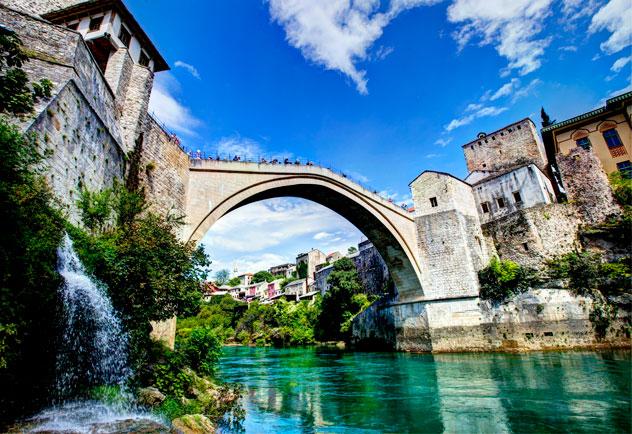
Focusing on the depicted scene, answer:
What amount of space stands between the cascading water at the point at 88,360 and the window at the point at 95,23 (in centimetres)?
983

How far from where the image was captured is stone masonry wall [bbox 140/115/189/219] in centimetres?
936

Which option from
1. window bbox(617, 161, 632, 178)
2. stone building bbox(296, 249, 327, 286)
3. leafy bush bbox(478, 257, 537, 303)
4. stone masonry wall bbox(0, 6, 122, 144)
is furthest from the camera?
stone building bbox(296, 249, 327, 286)

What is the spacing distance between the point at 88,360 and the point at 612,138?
23625mm

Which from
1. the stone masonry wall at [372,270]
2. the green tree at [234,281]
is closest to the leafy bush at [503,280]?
the stone masonry wall at [372,270]

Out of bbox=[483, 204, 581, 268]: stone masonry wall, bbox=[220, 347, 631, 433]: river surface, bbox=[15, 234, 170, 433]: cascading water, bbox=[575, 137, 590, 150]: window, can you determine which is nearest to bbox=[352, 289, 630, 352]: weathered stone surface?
bbox=[220, 347, 631, 433]: river surface

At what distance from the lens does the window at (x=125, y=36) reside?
11.5 meters

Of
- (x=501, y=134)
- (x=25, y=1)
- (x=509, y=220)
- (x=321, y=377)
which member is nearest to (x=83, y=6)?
(x=25, y=1)

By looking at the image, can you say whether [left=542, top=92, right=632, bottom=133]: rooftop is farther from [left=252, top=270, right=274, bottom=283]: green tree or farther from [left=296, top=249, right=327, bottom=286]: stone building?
[left=252, top=270, right=274, bottom=283]: green tree

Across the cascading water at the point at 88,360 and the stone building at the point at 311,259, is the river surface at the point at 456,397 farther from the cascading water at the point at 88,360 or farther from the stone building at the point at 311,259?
the stone building at the point at 311,259

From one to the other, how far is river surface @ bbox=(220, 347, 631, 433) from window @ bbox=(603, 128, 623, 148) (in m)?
11.6

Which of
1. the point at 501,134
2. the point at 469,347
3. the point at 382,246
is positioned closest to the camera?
the point at 469,347

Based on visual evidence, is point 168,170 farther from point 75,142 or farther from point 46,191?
point 46,191

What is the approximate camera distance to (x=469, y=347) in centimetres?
1523

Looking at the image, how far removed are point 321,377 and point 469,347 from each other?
26.6 ft
